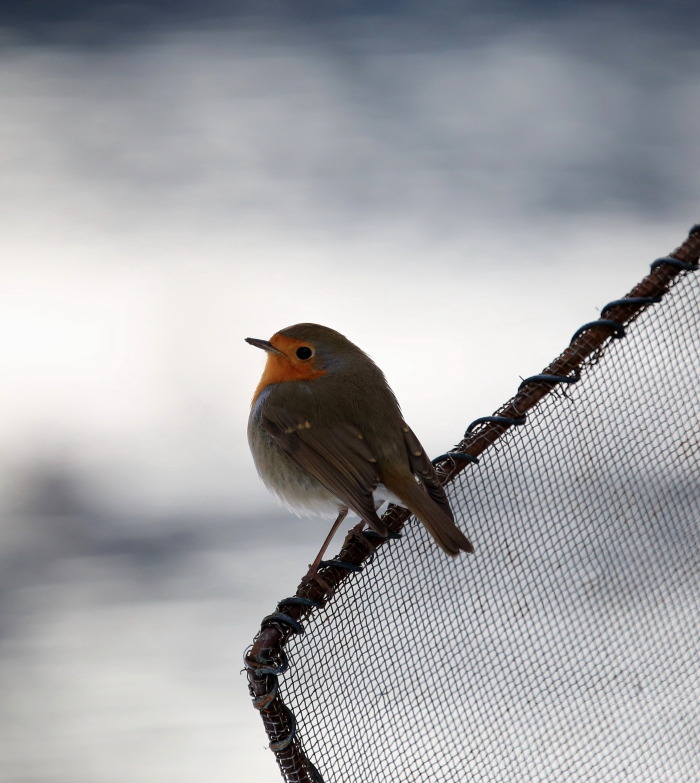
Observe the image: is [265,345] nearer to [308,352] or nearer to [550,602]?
Answer: [308,352]

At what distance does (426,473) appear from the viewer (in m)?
2.19

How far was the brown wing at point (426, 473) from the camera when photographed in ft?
6.99

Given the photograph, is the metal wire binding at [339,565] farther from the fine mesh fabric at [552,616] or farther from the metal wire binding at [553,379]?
the metal wire binding at [553,379]

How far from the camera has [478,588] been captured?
85.2 inches

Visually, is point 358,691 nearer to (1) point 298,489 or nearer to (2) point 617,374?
(1) point 298,489

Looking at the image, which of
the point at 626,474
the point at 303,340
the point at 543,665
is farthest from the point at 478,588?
the point at 303,340

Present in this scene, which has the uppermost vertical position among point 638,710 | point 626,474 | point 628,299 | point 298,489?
point 298,489

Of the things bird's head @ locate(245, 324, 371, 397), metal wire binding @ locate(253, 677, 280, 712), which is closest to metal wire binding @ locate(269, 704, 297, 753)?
metal wire binding @ locate(253, 677, 280, 712)

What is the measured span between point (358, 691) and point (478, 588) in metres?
0.31

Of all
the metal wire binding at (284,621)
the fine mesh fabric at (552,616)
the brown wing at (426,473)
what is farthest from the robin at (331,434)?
the metal wire binding at (284,621)

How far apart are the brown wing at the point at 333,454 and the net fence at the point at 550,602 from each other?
3.3 inches

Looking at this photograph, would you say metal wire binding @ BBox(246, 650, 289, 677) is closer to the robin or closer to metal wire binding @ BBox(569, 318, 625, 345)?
the robin

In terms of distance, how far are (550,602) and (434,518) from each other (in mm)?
316

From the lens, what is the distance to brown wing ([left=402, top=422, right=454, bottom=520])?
2.13 metres
